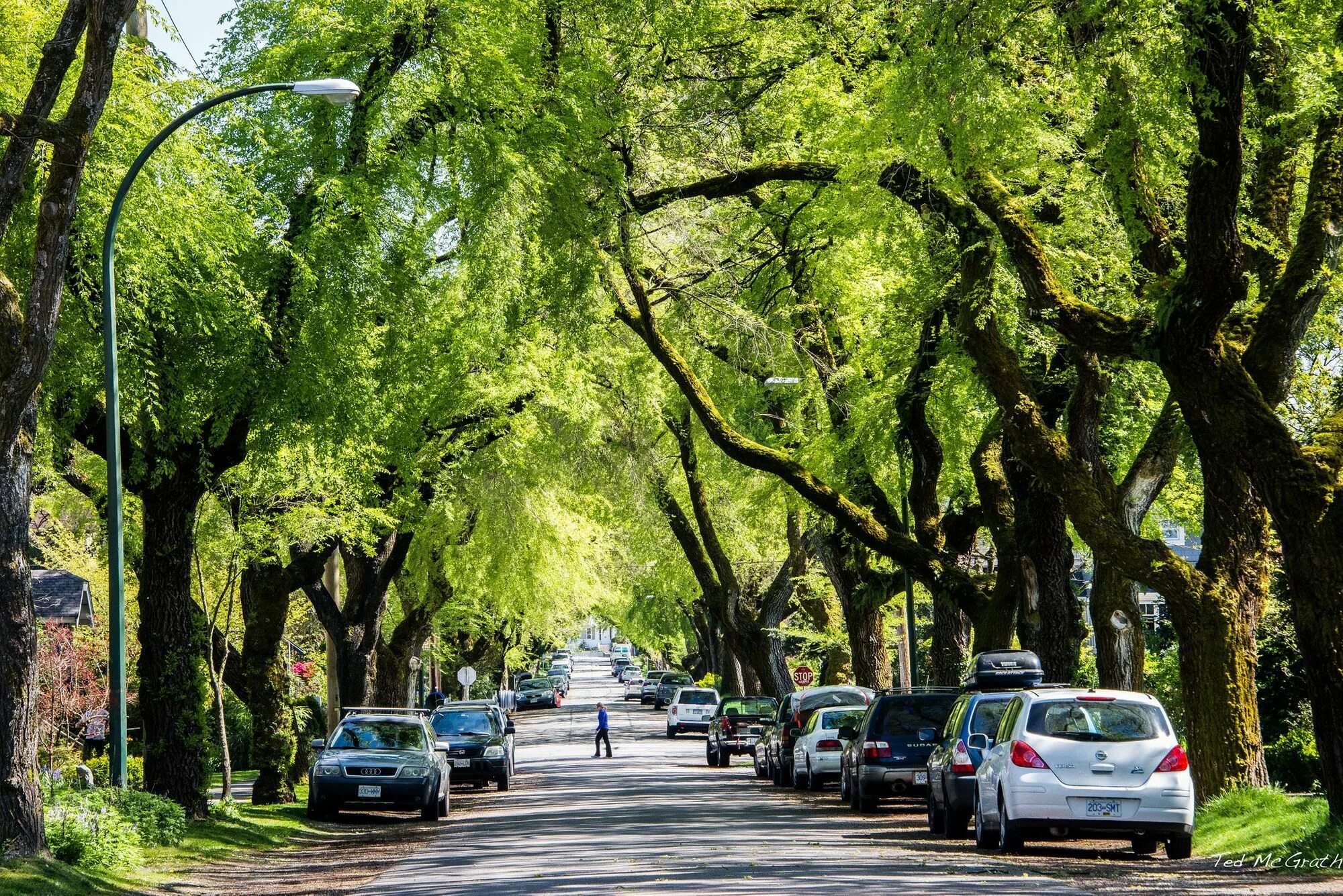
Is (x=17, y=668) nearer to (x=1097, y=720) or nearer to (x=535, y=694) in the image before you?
(x=1097, y=720)

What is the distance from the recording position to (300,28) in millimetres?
19266

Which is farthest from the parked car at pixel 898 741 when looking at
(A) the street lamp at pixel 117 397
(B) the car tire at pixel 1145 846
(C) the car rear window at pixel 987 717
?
(A) the street lamp at pixel 117 397

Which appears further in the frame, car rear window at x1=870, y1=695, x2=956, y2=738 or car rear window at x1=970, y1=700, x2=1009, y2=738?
car rear window at x1=870, y1=695, x2=956, y2=738

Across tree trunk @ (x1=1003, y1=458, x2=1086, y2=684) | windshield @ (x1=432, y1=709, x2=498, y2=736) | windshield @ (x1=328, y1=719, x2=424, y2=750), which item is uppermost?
tree trunk @ (x1=1003, y1=458, x2=1086, y2=684)

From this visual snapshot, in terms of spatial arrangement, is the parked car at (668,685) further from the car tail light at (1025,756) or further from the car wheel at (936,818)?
the car tail light at (1025,756)

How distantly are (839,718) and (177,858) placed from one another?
13.9 m

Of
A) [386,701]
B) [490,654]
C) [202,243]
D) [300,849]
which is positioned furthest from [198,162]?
[490,654]

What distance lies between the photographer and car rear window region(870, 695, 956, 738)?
73.9 feet

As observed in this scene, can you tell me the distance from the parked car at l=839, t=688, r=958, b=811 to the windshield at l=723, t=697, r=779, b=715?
18338 millimetres

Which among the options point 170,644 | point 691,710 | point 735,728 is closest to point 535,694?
point 691,710

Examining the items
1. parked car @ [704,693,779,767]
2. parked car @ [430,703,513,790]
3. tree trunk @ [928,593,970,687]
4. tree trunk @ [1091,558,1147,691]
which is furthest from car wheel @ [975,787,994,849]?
parked car @ [704,693,779,767]

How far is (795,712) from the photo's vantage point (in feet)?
103

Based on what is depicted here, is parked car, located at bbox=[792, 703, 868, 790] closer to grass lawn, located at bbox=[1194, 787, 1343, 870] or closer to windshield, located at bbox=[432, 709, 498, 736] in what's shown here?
windshield, located at bbox=[432, 709, 498, 736]

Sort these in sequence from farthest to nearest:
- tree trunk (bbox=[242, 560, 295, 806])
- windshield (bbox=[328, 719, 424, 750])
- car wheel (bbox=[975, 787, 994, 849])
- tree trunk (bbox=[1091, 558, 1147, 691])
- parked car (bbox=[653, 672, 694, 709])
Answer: parked car (bbox=[653, 672, 694, 709]) → tree trunk (bbox=[242, 560, 295, 806]) → windshield (bbox=[328, 719, 424, 750]) → tree trunk (bbox=[1091, 558, 1147, 691]) → car wheel (bbox=[975, 787, 994, 849])
